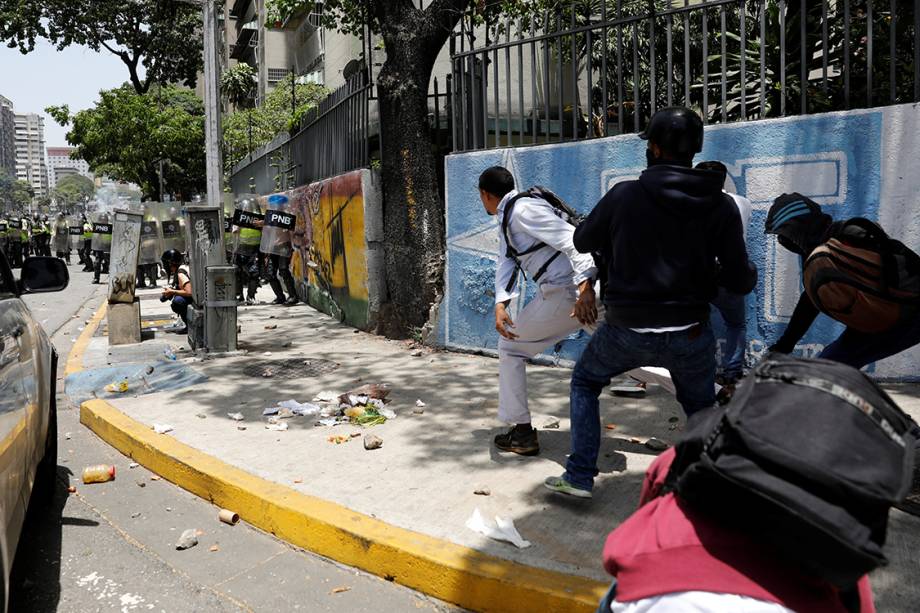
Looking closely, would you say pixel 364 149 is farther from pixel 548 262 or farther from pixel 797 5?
pixel 548 262

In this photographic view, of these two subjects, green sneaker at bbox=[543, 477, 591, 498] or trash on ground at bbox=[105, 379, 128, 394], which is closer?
green sneaker at bbox=[543, 477, 591, 498]

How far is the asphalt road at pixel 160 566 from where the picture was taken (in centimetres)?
328

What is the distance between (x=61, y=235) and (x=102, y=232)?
588 inches

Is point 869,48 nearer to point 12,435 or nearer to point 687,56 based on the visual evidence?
point 687,56

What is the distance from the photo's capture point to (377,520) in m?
3.75

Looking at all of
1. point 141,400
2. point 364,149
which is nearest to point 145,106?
point 364,149

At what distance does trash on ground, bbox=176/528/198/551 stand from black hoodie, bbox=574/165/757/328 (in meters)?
2.31

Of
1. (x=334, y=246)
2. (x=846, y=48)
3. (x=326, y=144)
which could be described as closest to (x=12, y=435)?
(x=846, y=48)

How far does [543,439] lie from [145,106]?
40056 mm

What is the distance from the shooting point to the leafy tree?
35.2 metres

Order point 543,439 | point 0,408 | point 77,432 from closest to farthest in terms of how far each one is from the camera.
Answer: point 0,408
point 543,439
point 77,432

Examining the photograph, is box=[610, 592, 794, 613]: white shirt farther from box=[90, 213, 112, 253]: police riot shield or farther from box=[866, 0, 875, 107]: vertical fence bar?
box=[90, 213, 112, 253]: police riot shield

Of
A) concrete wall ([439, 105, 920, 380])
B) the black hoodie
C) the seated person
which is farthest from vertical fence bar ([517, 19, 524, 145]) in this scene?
the seated person

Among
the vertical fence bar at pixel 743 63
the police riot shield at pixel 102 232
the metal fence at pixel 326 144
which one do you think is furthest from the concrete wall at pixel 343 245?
the police riot shield at pixel 102 232
